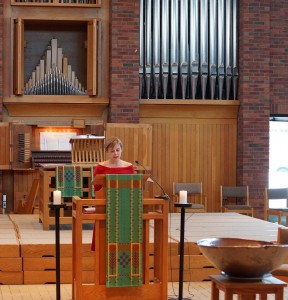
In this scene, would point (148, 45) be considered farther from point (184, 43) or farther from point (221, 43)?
point (221, 43)

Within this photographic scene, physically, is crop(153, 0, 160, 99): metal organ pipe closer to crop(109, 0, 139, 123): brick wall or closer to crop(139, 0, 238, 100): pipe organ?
crop(139, 0, 238, 100): pipe organ

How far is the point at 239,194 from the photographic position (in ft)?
41.4

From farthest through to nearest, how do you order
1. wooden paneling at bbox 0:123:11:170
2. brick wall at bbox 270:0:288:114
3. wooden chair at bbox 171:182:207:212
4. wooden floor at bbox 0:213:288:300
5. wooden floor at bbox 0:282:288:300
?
1. brick wall at bbox 270:0:288:114
2. wooden chair at bbox 171:182:207:212
3. wooden paneling at bbox 0:123:11:170
4. wooden floor at bbox 0:213:288:300
5. wooden floor at bbox 0:282:288:300

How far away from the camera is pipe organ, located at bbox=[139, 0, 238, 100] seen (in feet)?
41.9

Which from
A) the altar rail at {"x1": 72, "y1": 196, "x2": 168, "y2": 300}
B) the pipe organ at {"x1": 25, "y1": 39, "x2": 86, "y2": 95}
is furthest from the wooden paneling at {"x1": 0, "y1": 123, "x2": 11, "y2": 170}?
the altar rail at {"x1": 72, "y1": 196, "x2": 168, "y2": 300}

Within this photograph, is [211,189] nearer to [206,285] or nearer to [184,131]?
[184,131]

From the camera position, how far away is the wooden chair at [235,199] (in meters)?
12.3

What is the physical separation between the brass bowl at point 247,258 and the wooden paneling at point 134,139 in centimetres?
750

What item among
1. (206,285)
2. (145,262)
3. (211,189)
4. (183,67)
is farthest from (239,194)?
(145,262)

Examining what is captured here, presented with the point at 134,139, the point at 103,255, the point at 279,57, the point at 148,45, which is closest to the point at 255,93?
the point at 279,57

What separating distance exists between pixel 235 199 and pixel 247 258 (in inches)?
334

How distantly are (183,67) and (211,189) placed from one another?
2128 mm

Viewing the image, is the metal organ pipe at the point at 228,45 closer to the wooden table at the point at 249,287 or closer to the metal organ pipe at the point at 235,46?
the metal organ pipe at the point at 235,46

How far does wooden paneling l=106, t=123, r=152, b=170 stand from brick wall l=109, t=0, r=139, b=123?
0.34 meters
